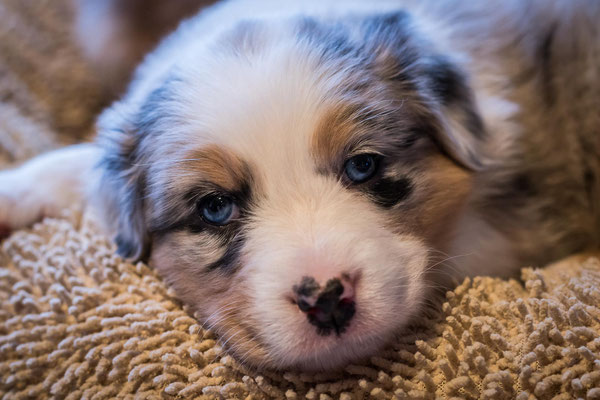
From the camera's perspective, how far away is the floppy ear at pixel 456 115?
1665 mm

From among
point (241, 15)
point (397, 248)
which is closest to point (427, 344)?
point (397, 248)

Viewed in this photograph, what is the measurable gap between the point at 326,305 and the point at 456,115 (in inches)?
31.2

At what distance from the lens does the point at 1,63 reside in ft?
9.17

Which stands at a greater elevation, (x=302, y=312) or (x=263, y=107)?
(x=263, y=107)

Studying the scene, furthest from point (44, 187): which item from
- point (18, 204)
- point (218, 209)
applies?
point (218, 209)

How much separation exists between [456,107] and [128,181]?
40.0 inches

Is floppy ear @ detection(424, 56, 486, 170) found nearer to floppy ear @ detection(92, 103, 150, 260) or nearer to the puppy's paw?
floppy ear @ detection(92, 103, 150, 260)

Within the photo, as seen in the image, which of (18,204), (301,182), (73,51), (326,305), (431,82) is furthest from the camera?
(73,51)

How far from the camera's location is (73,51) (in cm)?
312

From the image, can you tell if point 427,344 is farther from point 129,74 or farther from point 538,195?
point 129,74

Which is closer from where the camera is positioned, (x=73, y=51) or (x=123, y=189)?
(x=123, y=189)

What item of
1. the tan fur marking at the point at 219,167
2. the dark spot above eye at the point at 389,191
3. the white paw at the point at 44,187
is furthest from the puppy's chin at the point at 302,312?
the white paw at the point at 44,187

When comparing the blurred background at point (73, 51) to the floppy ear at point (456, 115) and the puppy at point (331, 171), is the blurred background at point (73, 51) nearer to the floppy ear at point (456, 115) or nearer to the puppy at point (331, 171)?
the puppy at point (331, 171)

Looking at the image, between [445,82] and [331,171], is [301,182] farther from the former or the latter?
[445,82]
